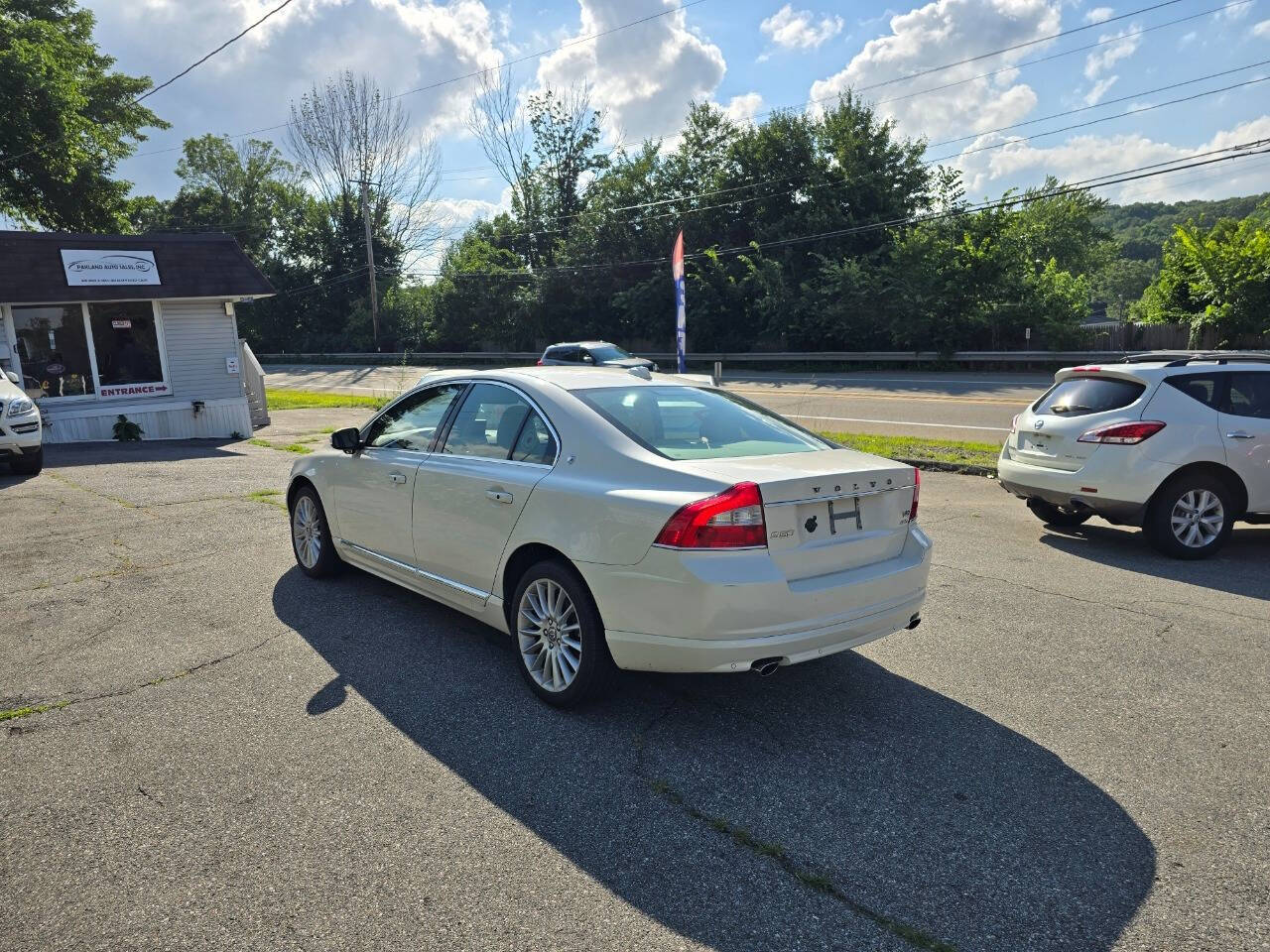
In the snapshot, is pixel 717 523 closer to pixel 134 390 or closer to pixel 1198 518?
pixel 1198 518

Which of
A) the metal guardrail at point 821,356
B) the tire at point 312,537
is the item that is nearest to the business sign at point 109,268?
the metal guardrail at point 821,356

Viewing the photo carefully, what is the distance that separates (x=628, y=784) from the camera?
333 cm

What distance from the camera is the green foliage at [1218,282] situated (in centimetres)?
2325

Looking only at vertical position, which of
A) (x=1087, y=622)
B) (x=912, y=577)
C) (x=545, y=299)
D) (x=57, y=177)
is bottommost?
(x=1087, y=622)

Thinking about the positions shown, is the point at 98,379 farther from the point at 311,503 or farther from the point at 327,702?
the point at 327,702

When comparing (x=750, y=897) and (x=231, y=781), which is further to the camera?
(x=231, y=781)

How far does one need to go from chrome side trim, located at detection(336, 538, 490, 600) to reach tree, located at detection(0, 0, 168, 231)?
27.3 m

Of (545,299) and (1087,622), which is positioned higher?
(545,299)

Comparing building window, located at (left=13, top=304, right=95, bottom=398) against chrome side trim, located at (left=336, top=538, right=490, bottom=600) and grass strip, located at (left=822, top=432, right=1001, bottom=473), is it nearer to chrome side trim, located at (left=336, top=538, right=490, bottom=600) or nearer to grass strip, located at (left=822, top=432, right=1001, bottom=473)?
chrome side trim, located at (left=336, top=538, right=490, bottom=600)

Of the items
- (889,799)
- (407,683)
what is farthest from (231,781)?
(889,799)

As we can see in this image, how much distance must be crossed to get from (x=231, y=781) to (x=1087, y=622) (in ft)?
15.9

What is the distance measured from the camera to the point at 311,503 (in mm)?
6160

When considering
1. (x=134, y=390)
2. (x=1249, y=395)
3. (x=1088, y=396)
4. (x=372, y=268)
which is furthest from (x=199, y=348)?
(x=372, y=268)

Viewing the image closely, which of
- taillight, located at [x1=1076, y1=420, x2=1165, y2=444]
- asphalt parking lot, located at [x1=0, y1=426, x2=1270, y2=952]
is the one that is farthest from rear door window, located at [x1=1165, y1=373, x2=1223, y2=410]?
asphalt parking lot, located at [x1=0, y1=426, x2=1270, y2=952]
